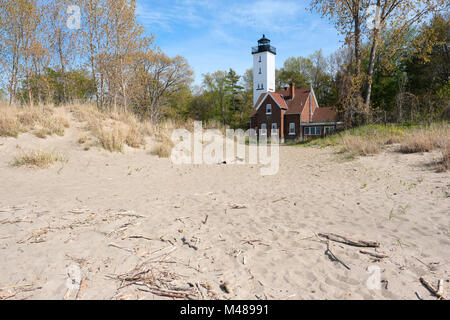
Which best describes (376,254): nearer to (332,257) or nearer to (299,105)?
(332,257)

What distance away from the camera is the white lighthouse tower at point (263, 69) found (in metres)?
43.4

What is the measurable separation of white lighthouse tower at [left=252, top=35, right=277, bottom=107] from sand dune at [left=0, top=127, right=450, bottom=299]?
126ft

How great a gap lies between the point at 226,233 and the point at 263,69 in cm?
4419

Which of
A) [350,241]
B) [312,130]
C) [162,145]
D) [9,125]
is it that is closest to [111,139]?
[162,145]

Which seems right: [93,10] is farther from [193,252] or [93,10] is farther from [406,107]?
[406,107]

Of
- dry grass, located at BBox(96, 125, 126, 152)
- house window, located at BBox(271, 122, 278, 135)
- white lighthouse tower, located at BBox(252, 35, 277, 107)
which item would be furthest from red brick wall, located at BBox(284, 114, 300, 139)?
dry grass, located at BBox(96, 125, 126, 152)

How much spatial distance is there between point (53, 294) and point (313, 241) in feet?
9.84

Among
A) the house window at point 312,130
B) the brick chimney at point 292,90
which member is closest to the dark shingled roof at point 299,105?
the brick chimney at point 292,90

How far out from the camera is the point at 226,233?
12.2 feet

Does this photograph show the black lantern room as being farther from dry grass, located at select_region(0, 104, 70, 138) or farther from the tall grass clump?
dry grass, located at select_region(0, 104, 70, 138)

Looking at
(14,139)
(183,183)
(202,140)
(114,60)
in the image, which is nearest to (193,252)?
(183,183)

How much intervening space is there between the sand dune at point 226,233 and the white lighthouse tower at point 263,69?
38.4 meters

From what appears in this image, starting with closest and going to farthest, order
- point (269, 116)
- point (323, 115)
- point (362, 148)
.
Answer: point (362, 148)
point (323, 115)
point (269, 116)

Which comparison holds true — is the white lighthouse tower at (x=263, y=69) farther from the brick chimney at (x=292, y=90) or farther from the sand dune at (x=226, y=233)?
the sand dune at (x=226, y=233)
